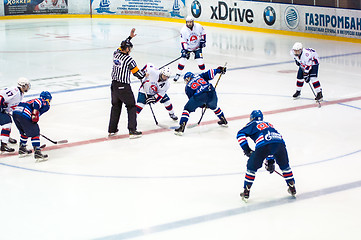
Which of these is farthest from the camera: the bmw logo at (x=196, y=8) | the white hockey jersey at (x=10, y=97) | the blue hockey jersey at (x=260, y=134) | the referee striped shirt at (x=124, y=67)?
the bmw logo at (x=196, y=8)

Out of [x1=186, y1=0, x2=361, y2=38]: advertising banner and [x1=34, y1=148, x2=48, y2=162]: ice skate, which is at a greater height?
[x1=186, y1=0, x2=361, y2=38]: advertising banner

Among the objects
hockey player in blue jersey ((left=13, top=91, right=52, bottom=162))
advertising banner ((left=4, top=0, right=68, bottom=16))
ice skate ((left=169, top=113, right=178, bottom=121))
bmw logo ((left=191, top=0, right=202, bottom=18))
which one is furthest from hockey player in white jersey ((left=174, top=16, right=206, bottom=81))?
advertising banner ((left=4, top=0, right=68, bottom=16))

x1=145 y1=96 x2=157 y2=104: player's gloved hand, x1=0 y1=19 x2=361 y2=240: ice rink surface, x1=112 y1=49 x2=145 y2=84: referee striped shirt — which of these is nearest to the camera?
x1=0 y1=19 x2=361 y2=240: ice rink surface

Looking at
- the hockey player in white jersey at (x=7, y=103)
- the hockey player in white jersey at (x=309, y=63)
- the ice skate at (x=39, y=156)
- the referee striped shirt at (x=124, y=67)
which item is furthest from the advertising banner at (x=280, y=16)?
the ice skate at (x=39, y=156)

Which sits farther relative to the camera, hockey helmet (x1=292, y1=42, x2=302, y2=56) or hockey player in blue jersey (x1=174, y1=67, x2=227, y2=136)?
hockey helmet (x1=292, y1=42, x2=302, y2=56)

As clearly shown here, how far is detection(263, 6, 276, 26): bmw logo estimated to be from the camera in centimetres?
2284

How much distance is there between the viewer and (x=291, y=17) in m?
22.2

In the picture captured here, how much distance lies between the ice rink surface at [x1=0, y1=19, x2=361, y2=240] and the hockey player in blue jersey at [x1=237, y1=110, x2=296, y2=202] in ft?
1.08

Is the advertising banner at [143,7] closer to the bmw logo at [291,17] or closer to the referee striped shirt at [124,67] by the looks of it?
the bmw logo at [291,17]

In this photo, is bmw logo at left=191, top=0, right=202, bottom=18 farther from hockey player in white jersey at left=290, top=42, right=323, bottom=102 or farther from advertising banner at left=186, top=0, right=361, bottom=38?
hockey player in white jersey at left=290, top=42, right=323, bottom=102

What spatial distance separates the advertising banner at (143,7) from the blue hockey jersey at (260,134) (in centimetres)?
2008

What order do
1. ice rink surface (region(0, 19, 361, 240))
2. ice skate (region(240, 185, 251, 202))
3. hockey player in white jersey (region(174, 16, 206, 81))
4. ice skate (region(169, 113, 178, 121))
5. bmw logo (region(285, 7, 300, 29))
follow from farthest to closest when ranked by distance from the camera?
1. bmw logo (region(285, 7, 300, 29))
2. hockey player in white jersey (region(174, 16, 206, 81))
3. ice skate (region(169, 113, 178, 121))
4. ice skate (region(240, 185, 251, 202))
5. ice rink surface (region(0, 19, 361, 240))

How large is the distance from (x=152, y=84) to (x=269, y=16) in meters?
12.7

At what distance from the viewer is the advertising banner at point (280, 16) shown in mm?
20250
